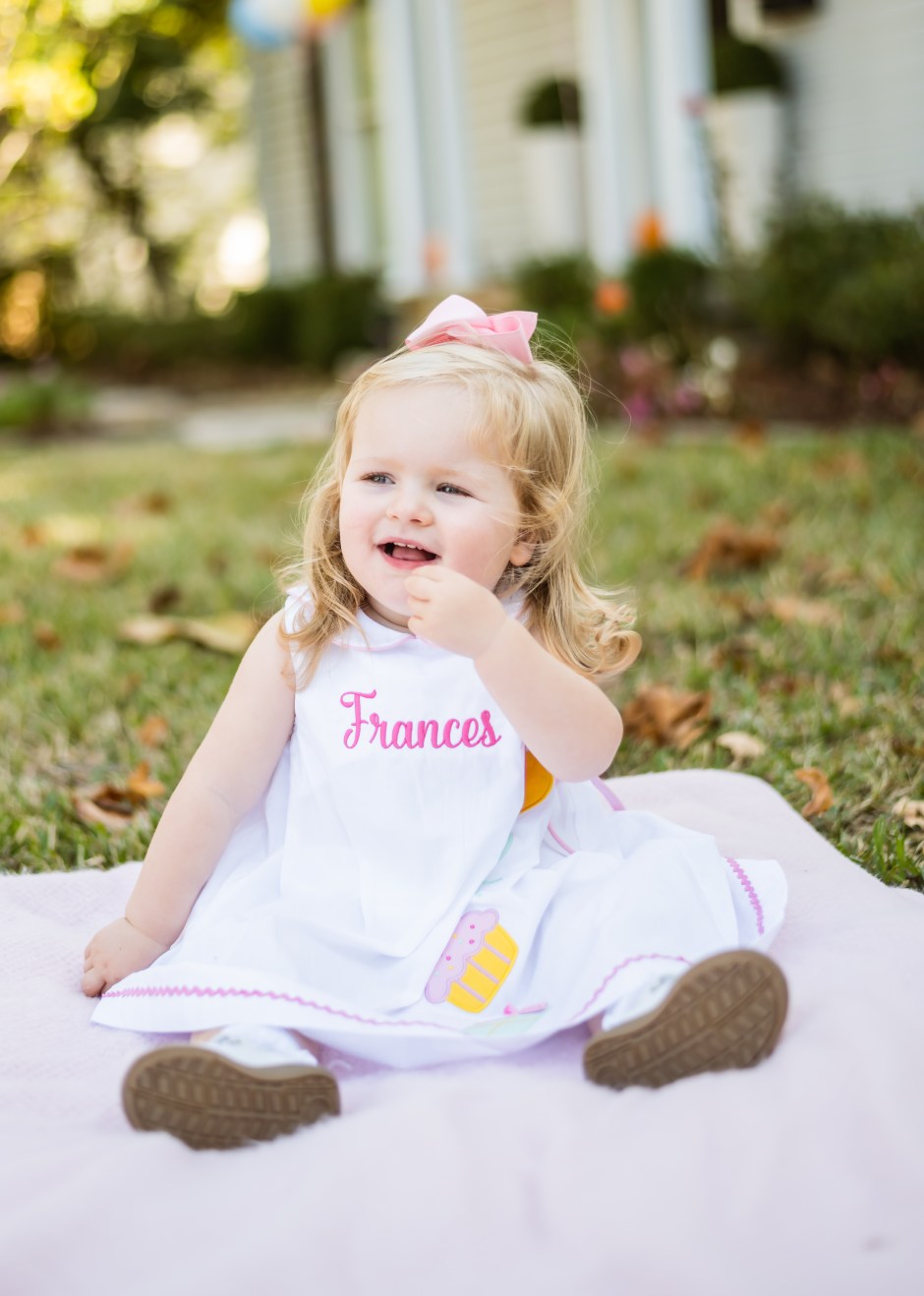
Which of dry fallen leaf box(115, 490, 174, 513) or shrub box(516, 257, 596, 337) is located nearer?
dry fallen leaf box(115, 490, 174, 513)

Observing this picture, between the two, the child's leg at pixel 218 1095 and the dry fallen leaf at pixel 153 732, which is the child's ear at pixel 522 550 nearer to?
the child's leg at pixel 218 1095

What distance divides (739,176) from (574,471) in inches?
293

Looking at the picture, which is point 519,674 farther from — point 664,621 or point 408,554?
point 664,621

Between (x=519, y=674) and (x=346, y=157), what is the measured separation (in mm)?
12692

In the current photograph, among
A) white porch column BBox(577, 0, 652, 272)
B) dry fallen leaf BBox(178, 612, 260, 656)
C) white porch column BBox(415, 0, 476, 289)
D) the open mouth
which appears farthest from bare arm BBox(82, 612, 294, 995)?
white porch column BBox(415, 0, 476, 289)

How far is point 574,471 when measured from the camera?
2.04 m

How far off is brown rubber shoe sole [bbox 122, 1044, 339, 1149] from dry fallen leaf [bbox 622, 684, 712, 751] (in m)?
1.56

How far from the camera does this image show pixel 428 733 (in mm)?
1978

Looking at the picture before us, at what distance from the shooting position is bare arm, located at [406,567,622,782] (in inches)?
69.6

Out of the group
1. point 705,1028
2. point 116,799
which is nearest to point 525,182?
point 116,799

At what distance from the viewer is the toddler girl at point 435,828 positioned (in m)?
1.72

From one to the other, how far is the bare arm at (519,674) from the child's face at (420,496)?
0.10 meters

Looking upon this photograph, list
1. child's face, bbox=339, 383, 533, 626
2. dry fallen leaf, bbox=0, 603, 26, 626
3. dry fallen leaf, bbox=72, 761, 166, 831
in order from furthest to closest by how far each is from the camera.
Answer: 1. dry fallen leaf, bbox=0, 603, 26, 626
2. dry fallen leaf, bbox=72, 761, 166, 831
3. child's face, bbox=339, 383, 533, 626

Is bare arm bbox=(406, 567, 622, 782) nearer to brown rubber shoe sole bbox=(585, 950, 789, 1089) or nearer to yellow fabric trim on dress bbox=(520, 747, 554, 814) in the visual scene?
yellow fabric trim on dress bbox=(520, 747, 554, 814)
